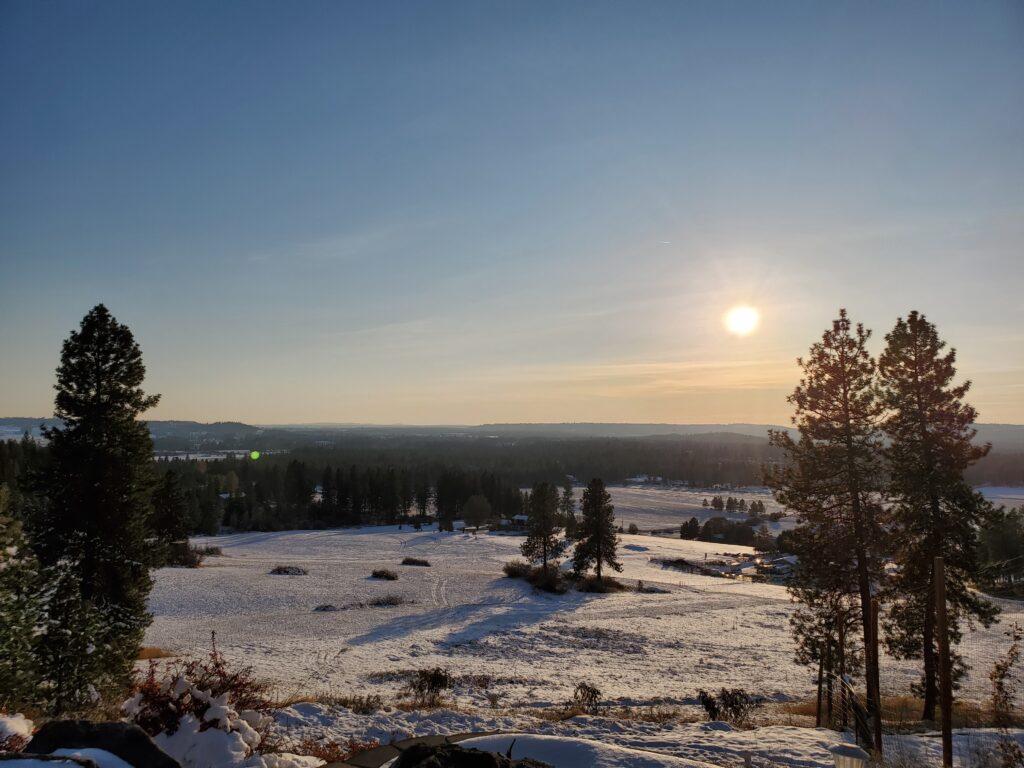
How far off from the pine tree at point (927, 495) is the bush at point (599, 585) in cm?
2854

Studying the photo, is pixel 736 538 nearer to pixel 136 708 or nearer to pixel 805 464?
pixel 805 464

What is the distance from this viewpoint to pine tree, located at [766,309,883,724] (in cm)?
1548

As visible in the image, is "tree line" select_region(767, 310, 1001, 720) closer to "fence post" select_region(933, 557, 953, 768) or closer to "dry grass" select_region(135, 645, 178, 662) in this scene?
"fence post" select_region(933, 557, 953, 768)

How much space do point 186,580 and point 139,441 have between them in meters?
29.8

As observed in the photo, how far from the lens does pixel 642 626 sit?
101ft

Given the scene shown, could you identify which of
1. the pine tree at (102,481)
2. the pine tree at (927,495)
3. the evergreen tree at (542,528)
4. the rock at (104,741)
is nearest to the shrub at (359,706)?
the pine tree at (102,481)

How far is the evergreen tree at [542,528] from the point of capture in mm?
45469

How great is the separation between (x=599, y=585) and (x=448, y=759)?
4046cm

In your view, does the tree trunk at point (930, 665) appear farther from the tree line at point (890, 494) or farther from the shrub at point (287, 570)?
the shrub at point (287, 570)

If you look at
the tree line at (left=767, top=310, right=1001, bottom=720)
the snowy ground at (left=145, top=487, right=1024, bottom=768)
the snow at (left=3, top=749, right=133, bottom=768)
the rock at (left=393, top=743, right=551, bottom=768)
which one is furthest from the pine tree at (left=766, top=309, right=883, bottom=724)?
the snow at (left=3, top=749, right=133, bottom=768)

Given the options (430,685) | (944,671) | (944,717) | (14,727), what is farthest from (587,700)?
(14,727)

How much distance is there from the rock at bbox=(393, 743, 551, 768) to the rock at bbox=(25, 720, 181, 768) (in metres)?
2.37

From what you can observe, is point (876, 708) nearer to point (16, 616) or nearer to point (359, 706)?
point (359, 706)

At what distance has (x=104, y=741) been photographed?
5559 millimetres
